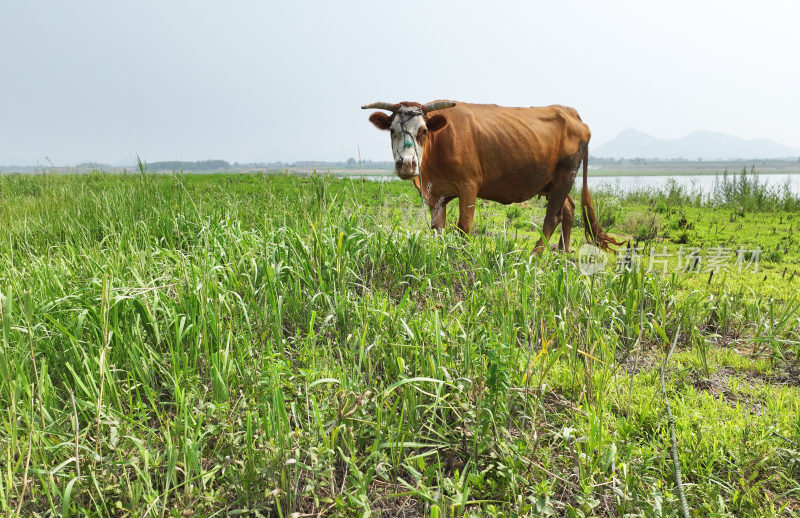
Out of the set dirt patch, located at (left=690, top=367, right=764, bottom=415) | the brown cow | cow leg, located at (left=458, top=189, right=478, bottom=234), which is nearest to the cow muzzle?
the brown cow

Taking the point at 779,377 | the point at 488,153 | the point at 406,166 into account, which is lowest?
the point at 779,377

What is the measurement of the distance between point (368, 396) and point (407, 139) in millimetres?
3303

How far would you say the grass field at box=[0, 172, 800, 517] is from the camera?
6.48ft

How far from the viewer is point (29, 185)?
463 inches

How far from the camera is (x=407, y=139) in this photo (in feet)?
16.6

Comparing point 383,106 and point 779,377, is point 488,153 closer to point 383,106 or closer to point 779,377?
point 383,106

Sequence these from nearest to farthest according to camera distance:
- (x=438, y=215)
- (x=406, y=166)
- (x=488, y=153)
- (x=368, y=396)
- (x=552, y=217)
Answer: (x=368, y=396) < (x=406, y=166) < (x=438, y=215) < (x=488, y=153) < (x=552, y=217)

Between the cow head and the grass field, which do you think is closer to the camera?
the grass field

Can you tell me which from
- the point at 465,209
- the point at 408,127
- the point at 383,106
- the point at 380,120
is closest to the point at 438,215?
the point at 465,209

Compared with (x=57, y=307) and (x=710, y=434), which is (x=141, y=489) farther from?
(x=710, y=434)

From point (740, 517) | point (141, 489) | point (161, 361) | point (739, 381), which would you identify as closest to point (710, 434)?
point (740, 517)

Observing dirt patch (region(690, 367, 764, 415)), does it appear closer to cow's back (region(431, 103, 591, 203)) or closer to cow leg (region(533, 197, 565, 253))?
cow's back (region(431, 103, 591, 203))

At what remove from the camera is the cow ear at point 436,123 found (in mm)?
5246

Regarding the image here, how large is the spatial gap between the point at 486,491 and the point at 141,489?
4.64ft
